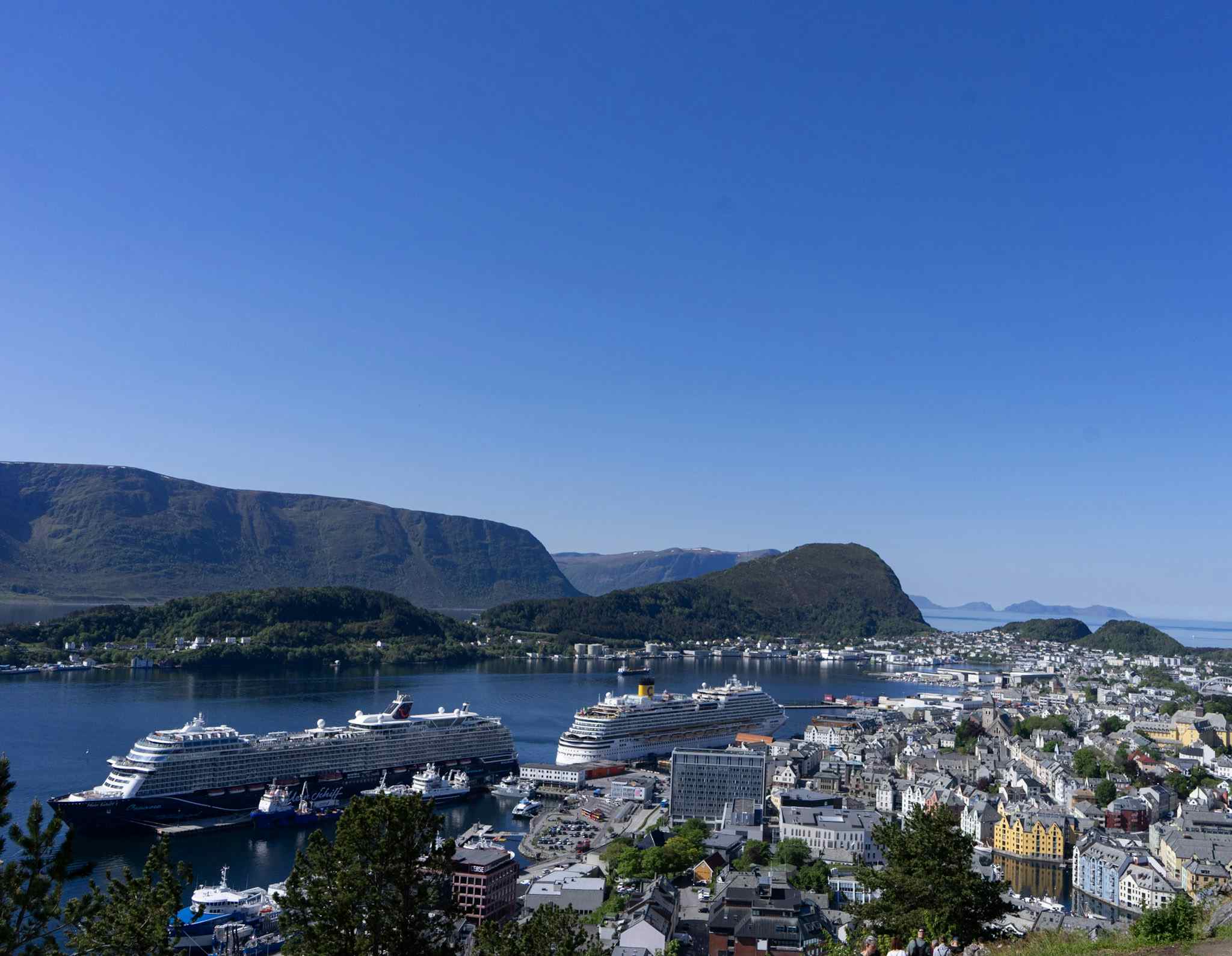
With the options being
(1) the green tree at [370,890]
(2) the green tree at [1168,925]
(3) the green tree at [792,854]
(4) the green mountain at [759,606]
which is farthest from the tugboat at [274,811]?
(4) the green mountain at [759,606]

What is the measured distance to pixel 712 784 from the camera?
54.4ft

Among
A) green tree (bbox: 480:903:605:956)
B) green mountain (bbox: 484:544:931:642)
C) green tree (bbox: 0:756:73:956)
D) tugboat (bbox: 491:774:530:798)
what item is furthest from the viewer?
green mountain (bbox: 484:544:931:642)

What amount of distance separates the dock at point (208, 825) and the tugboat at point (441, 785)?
111 inches

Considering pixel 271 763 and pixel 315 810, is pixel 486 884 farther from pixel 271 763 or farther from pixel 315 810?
pixel 271 763

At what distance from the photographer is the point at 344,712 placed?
973 inches

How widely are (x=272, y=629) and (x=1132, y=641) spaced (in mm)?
48668

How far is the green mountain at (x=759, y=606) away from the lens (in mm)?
59969

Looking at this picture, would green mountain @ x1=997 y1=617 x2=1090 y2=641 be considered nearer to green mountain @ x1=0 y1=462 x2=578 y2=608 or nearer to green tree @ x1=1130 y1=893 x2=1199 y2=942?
green mountain @ x1=0 y1=462 x2=578 y2=608

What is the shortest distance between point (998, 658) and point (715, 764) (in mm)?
44767

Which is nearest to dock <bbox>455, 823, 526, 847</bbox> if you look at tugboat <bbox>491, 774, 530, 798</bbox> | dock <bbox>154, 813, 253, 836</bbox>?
tugboat <bbox>491, 774, 530, 798</bbox>

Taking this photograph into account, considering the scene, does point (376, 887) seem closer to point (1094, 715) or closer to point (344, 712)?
point (344, 712)

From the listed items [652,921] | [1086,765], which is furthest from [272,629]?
[652,921]

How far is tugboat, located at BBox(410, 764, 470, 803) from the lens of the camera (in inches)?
665

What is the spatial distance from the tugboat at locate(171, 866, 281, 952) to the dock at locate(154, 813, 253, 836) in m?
3.36
